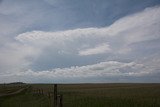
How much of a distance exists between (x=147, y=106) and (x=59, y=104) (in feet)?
32.3

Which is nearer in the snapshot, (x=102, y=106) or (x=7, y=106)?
(x=102, y=106)

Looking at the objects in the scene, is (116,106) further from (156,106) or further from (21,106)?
(21,106)

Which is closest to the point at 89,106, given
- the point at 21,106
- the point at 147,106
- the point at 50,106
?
the point at 50,106

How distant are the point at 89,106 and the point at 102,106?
99 centimetres

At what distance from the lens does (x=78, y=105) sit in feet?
74.5

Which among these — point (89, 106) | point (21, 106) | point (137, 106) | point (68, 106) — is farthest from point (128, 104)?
point (21, 106)

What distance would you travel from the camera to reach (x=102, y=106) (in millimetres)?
22016

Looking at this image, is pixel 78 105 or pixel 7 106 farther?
pixel 7 106

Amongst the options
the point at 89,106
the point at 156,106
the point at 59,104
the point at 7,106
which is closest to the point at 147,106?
the point at 156,106

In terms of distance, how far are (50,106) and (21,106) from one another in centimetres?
401

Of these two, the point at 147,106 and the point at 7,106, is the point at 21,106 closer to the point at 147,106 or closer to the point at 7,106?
the point at 7,106

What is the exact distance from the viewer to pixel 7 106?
1001 inches

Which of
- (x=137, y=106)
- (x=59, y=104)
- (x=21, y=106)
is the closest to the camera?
(x=59, y=104)

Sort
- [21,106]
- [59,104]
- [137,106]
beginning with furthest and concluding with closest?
[21,106]
[137,106]
[59,104]
